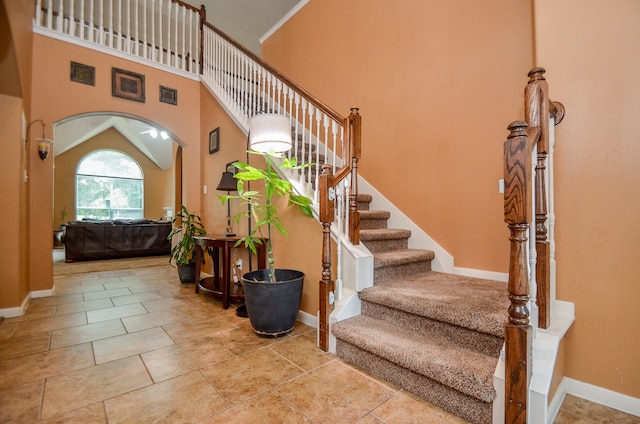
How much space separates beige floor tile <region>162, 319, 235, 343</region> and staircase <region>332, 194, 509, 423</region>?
1.05m

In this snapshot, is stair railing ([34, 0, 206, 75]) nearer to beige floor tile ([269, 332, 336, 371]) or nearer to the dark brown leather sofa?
the dark brown leather sofa

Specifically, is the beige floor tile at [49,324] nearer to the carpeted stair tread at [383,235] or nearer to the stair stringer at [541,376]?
the carpeted stair tread at [383,235]

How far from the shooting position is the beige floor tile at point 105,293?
335 cm

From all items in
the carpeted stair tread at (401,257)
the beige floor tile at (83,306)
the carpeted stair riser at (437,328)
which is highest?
the carpeted stair tread at (401,257)

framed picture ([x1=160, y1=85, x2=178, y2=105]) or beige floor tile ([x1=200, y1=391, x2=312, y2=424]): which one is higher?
framed picture ([x1=160, y1=85, x2=178, y2=105])

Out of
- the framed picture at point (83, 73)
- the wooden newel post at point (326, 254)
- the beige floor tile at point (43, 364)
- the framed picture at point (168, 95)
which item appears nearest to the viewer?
the beige floor tile at point (43, 364)

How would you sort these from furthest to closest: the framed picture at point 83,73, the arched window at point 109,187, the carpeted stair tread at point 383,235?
the arched window at point 109,187
the framed picture at point 83,73
the carpeted stair tread at point 383,235

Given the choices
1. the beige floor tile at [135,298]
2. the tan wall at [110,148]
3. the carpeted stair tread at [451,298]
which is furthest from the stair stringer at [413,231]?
the tan wall at [110,148]

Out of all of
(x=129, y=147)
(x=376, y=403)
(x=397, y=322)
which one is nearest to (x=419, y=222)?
(x=397, y=322)

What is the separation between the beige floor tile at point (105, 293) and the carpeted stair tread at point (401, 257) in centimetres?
306

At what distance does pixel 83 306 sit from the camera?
3.01 metres

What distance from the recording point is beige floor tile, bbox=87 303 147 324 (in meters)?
2.65

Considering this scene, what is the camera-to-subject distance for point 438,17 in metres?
2.65

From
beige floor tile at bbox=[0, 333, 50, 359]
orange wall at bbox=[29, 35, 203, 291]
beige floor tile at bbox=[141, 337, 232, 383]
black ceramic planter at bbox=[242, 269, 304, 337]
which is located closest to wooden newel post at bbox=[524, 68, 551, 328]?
black ceramic planter at bbox=[242, 269, 304, 337]
